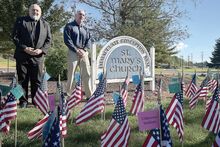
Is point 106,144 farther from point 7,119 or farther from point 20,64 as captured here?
point 20,64

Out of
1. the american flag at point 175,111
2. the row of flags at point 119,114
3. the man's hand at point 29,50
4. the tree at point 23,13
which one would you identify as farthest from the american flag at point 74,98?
the tree at point 23,13

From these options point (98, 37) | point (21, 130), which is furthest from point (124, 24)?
point (21, 130)

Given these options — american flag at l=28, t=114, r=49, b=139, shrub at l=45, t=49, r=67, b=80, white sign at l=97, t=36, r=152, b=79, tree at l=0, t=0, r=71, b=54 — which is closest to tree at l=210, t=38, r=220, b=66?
tree at l=0, t=0, r=71, b=54

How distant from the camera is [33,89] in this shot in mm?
7887

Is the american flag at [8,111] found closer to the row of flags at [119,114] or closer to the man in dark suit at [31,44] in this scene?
the row of flags at [119,114]

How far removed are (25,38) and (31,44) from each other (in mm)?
158

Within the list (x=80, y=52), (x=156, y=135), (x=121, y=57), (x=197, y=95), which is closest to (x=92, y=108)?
(x=156, y=135)

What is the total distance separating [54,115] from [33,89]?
434cm

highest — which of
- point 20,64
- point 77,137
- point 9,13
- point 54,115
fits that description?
point 9,13

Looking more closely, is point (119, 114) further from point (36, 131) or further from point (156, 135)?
point (36, 131)

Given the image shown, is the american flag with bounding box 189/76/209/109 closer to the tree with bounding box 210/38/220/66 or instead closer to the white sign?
the white sign

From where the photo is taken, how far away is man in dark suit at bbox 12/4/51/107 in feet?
25.0

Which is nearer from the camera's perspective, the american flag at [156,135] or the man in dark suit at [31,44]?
the american flag at [156,135]

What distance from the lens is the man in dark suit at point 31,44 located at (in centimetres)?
761
